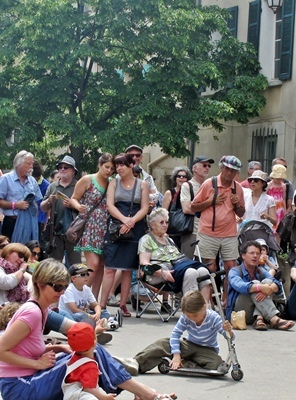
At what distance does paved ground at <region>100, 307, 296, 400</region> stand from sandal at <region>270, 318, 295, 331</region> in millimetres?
81

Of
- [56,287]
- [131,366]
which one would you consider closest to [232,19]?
[131,366]

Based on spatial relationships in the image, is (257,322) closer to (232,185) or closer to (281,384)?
(232,185)

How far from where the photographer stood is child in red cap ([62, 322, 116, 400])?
6.68 metres

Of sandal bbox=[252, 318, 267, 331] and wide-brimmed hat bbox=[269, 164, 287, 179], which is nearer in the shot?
sandal bbox=[252, 318, 267, 331]

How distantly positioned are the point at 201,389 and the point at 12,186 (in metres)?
5.39

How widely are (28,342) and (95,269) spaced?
238 inches

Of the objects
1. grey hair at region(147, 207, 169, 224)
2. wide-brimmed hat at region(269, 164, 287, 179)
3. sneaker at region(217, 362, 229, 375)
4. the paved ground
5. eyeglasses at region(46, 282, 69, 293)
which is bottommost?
the paved ground

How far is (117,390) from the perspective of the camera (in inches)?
287

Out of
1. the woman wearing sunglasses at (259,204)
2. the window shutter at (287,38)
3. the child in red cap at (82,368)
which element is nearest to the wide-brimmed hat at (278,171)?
the woman wearing sunglasses at (259,204)

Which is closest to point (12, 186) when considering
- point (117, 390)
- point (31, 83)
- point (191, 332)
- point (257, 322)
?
point (257, 322)

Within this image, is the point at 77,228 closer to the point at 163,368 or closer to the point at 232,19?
the point at 163,368

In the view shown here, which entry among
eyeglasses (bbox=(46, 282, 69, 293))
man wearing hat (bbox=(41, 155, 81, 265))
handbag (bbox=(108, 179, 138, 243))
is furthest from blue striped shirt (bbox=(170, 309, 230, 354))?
man wearing hat (bbox=(41, 155, 81, 265))

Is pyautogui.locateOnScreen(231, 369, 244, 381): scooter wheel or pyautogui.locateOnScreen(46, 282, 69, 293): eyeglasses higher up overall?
pyautogui.locateOnScreen(46, 282, 69, 293): eyeglasses

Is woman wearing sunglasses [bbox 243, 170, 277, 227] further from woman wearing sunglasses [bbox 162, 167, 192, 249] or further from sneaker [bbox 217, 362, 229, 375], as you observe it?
sneaker [bbox 217, 362, 229, 375]
